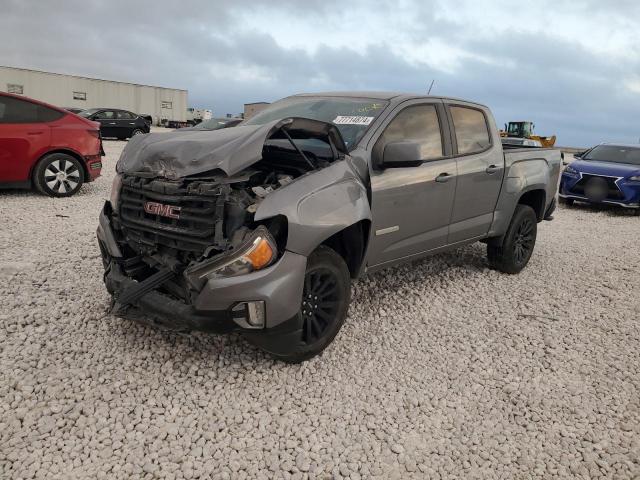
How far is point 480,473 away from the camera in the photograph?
94.3 inches

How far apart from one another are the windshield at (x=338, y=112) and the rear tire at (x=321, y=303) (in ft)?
2.98

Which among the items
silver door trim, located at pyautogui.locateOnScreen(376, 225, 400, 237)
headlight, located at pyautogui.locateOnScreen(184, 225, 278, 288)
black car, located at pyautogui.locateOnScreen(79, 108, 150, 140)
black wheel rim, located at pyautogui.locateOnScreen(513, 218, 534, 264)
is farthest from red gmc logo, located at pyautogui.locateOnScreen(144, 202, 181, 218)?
black car, located at pyautogui.locateOnScreen(79, 108, 150, 140)

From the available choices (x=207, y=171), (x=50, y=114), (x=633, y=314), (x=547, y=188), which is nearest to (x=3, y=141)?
(x=50, y=114)

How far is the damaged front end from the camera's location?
107 inches

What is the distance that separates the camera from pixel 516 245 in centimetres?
538

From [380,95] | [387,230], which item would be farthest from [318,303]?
[380,95]

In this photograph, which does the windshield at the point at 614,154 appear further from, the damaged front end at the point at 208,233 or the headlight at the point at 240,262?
the headlight at the point at 240,262

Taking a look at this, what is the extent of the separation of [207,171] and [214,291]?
74 centimetres

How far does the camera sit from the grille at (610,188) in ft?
32.5

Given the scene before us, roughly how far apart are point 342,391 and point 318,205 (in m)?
1.14

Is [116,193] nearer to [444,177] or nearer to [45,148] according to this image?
[444,177]

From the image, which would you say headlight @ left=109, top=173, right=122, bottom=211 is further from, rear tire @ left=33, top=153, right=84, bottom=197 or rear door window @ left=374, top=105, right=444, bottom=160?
rear tire @ left=33, top=153, right=84, bottom=197

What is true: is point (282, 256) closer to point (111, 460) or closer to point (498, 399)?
point (111, 460)

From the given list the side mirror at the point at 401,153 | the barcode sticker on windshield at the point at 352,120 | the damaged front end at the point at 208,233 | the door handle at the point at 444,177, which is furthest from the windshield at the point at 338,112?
the door handle at the point at 444,177
